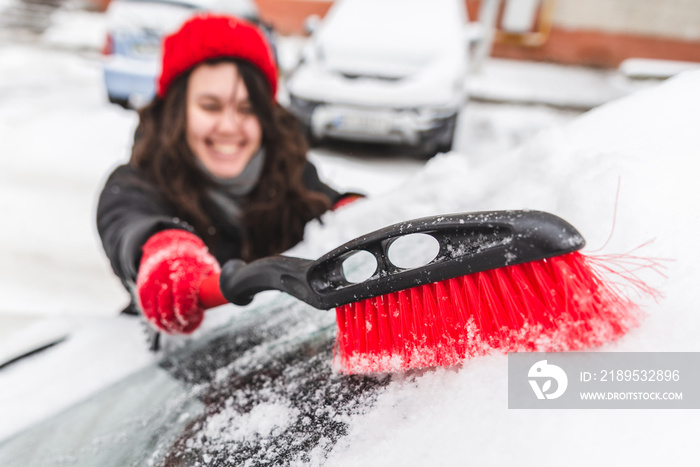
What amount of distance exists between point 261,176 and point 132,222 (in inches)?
23.3

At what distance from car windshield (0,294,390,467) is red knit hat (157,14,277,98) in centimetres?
97

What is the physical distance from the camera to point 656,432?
1.40 ft

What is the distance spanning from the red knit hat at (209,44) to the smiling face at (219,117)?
44 millimetres

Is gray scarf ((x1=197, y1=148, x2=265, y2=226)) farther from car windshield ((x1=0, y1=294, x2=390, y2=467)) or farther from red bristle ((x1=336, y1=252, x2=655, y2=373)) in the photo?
red bristle ((x1=336, y1=252, x2=655, y2=373))

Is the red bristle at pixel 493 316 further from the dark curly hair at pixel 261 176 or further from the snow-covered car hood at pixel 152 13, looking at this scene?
the snow-covered car hood at pixel 152 13

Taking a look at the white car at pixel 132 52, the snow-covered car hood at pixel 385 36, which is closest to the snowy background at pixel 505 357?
the white car at pixel 132 52

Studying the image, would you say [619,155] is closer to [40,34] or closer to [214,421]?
[214,421]

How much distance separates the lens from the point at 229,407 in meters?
0.69

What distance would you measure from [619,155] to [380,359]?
1.49ft

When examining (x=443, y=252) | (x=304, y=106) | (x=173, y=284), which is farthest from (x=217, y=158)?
(x=304, y=106)

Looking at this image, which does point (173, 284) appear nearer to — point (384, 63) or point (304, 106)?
point (304, 106)

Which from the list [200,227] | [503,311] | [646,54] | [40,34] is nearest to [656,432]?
[503,311]

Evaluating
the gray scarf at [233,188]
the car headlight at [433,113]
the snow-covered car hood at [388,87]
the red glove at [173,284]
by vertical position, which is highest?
the red glove at [173,284]

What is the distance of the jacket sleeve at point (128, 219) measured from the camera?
1.12m
